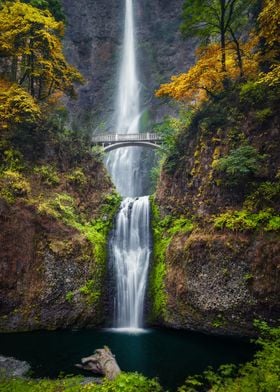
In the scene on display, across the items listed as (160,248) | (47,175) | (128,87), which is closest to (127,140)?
(47,175)

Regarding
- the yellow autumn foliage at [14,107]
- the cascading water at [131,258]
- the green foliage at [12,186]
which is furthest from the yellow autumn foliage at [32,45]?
the cascading water at [131,258]

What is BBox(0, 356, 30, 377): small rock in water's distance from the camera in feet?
34.2

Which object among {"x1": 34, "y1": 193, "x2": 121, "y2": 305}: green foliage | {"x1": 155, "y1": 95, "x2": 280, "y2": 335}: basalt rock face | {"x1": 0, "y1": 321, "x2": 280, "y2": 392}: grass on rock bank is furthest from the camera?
{"x1": 34, "y1": 193, "x2": 121, "y2": 305}: green foliage

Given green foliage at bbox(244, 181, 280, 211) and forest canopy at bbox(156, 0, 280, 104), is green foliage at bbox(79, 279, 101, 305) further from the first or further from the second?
forest canopy at bbox(156, 0, 280, 104)

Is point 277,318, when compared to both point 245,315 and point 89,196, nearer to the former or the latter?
point 245,315

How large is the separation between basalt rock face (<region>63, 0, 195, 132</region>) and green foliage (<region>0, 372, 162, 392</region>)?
124ft

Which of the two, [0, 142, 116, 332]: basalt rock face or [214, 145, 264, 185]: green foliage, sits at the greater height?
[214, 145, 264, 185]: green foliage

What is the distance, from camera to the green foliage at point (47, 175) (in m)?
18.8

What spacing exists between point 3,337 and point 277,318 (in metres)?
11.0

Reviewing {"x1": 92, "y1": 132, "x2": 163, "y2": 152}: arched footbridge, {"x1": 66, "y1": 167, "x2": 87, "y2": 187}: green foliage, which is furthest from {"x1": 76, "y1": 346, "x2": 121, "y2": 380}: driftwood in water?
{"x1": 92, "y1": 132, "x2": 163, "y2": 152}: arched footbridge

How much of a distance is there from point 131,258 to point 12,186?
7404 mm

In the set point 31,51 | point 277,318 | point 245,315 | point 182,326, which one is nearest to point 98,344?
point 182,326

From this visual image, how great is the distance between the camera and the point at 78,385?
9.27 meters

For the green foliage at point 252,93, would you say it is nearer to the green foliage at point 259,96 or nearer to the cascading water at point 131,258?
the green foliage at point 259,96
